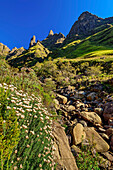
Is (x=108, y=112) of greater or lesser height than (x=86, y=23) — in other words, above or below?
below

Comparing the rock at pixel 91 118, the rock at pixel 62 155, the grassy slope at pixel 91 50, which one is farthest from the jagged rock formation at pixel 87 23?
the rock at pixel 62 155

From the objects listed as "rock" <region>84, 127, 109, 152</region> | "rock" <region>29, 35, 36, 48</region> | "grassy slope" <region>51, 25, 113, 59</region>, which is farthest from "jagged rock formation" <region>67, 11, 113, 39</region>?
"rock" <region>84, 127, 109, 152</region>

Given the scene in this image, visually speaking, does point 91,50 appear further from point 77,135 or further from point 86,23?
point 86,23

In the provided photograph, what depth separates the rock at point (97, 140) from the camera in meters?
4.10

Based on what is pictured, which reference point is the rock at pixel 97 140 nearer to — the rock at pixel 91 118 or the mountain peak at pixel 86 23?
the rock at pixel 91 118

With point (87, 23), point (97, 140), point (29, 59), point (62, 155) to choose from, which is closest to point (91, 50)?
point (29, 59)

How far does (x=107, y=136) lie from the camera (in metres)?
4.75

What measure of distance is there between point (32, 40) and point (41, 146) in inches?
8705

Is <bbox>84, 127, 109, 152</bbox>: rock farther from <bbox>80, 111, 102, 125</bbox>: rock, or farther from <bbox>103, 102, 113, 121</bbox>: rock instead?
<bbox>103, 102, 113, 121</bbox>: rock

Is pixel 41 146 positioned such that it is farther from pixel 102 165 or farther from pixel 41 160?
pixel 102 165

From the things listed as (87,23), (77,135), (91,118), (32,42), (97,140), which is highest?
(87,23)

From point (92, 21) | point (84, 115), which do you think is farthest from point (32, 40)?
point (84, 115)

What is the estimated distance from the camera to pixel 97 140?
14.4 feet

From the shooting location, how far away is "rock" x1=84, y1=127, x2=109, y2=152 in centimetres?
410
